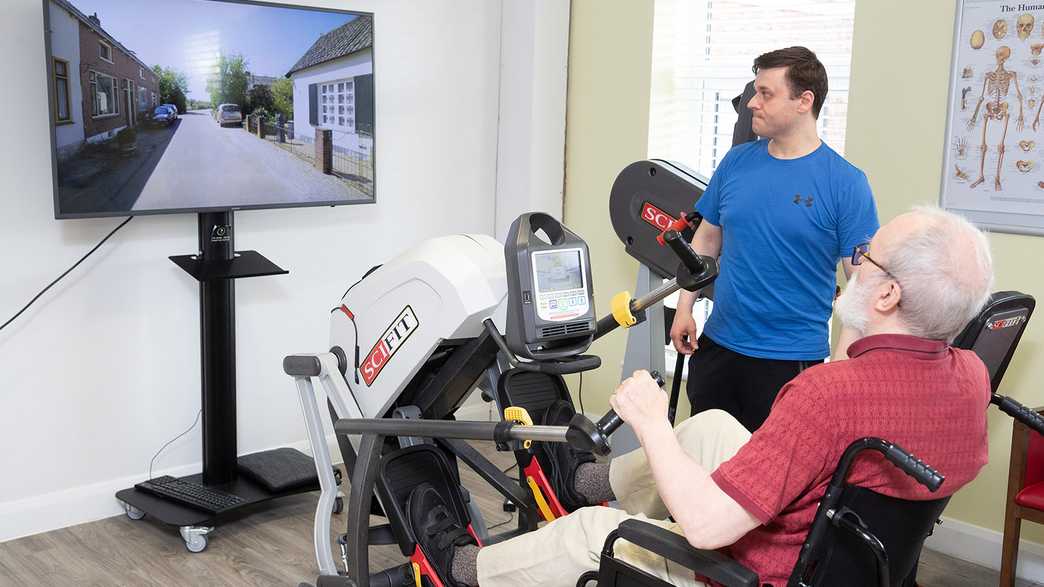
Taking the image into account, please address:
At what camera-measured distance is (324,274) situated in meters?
3.96

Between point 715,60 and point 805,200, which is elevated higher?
point 715,60

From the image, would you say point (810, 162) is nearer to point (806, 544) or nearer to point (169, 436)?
point (806, 544)

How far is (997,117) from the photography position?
3.15 m

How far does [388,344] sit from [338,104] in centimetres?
137

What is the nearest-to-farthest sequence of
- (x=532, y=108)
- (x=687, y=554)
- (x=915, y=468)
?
(x=915, y=468)
(x=687, y=554)
(x=532, y=108)

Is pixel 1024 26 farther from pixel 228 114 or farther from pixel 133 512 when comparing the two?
pixel 133 512

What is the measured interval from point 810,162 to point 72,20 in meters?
2.07

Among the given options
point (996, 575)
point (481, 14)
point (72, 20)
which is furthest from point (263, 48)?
point (996, 575)

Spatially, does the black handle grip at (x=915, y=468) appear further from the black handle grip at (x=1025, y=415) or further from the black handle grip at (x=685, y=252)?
the black handle grip at (x=685, y=252)

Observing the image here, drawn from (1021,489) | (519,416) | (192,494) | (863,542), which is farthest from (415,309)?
(1021,489)

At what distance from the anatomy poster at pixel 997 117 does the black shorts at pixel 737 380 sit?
846mm

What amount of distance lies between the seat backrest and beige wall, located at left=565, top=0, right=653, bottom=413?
2.53m

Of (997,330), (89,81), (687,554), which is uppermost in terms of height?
Answer: (89,81)

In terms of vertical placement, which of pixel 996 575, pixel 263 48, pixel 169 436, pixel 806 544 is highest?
pixel 263 48
